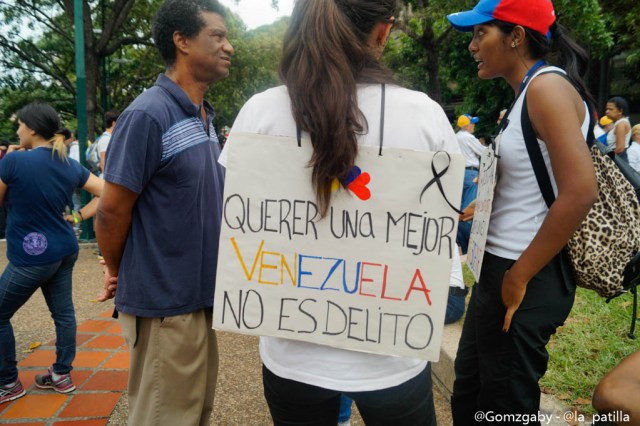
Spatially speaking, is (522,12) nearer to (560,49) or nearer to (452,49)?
(560,49)

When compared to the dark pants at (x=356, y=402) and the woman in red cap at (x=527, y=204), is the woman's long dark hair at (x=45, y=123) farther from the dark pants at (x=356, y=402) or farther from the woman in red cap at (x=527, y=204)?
the woman in red cap at (x=527, y=204)

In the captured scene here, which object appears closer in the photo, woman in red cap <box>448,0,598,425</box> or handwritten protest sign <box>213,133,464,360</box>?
handwritten protest sign <box>213,133,464,360</box>

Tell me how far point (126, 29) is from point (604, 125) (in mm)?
14634

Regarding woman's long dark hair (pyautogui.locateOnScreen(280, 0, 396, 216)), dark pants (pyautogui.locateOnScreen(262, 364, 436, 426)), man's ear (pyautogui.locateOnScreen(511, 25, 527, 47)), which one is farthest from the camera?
man's ear (pyautogui.locateOnScreen(511, 25, 527, 47))

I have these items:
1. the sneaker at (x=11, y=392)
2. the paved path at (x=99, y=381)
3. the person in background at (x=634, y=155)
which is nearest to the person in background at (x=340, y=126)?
the paved path at (x=99, y=381)

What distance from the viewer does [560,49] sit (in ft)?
6.41

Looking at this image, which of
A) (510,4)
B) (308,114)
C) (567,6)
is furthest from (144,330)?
(567,6)

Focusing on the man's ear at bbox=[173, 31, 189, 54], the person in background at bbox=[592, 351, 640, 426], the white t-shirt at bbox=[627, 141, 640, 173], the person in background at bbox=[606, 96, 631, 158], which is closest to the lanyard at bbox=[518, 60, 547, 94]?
the person in background at bbox=[592, 351, 640, 426]

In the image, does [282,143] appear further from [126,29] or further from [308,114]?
[126,29]

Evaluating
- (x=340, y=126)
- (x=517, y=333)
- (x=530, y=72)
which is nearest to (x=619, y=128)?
(x=530, y=72)

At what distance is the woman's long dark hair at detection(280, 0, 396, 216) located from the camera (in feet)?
4.15

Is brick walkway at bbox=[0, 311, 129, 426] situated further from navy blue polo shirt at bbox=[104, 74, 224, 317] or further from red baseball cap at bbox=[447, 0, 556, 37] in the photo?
red baseball cap at bbox=[447, 0, 556, 37]

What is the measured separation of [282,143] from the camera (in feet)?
4.47

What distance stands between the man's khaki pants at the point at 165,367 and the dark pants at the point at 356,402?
59 centimetres
